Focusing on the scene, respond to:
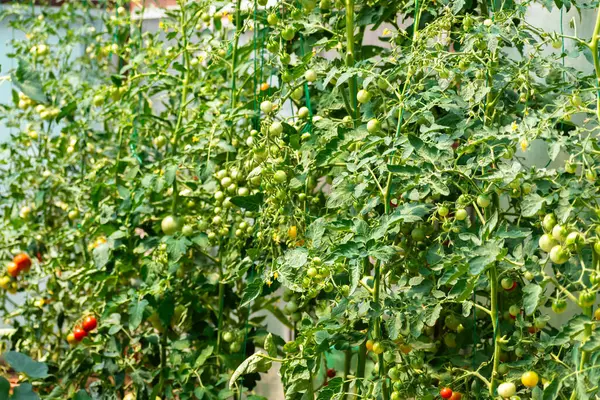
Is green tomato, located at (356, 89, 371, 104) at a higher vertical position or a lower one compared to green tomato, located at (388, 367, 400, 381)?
higher

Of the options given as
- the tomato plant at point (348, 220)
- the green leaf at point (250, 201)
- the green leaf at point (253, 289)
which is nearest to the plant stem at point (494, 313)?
the tomato plant at point (348, 220)

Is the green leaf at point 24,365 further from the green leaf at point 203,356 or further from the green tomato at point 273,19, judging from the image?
the green leaf at point 203,356

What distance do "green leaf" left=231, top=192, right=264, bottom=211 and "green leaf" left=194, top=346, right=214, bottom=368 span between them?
19.2 inches

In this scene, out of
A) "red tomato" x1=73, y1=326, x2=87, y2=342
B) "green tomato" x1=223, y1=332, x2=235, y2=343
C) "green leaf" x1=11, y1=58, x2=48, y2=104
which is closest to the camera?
"green leaf" x1=11, y1=58, x2=48, y2=104

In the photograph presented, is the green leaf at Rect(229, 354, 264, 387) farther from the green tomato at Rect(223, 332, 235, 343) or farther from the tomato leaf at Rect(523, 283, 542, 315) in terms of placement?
the tomato leaf at Rect(523, 283, 542, 315)

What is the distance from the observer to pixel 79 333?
2330 mm

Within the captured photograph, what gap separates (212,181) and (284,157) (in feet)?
1.45

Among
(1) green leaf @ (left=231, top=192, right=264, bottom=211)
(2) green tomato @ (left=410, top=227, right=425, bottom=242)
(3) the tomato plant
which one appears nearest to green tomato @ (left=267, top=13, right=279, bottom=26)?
(3) the tomato plant

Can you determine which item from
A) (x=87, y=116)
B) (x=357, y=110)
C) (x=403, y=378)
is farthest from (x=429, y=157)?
(x=87, y=116)

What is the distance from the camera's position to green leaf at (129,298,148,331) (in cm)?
198

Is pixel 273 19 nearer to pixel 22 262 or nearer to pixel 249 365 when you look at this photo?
pixel 249 365

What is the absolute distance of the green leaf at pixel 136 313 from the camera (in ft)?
6.49

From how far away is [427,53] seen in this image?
1439mm

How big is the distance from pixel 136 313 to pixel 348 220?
80cm
